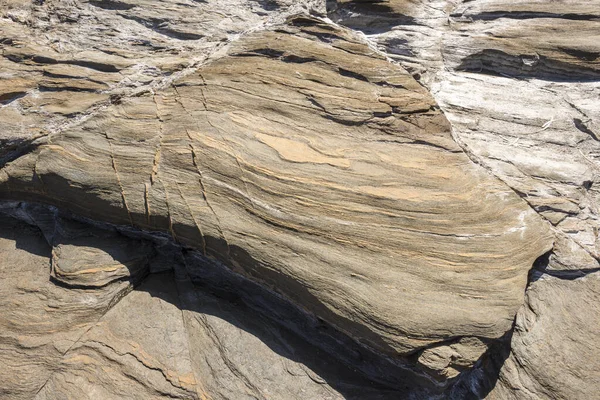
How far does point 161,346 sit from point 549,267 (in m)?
4.87

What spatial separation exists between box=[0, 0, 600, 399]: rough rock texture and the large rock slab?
26 millimetres

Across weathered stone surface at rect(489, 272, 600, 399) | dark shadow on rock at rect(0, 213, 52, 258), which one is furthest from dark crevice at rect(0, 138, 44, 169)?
weathered stone surface at rect(489, 272, 600, 399)

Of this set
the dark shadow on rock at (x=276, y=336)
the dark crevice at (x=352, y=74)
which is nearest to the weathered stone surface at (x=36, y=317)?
the dark shadow on rock at (x=276, y=336)

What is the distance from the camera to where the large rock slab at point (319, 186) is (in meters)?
4.88

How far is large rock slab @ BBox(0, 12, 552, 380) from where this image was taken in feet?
16.0

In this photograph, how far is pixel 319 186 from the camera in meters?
5.25

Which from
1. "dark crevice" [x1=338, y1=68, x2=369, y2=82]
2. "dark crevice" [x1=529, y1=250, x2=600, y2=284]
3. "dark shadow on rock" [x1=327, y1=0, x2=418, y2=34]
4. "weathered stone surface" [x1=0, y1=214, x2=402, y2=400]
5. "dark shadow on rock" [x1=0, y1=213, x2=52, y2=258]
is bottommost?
"weathered stone surface" [x1=0, y1=214, x2=402, y2=400]

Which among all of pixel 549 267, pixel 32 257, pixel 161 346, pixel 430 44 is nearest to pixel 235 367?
pixel 161 346

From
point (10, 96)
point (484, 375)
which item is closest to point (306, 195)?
point (484, 375)

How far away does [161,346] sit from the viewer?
5.53 meters

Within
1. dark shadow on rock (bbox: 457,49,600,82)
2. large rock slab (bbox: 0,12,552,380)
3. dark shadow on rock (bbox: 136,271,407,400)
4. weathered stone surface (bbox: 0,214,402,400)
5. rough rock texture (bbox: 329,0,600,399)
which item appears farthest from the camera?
dark shadow on rock (bbox: 457,49,600,82)

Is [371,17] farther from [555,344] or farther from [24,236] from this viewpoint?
[24,236]

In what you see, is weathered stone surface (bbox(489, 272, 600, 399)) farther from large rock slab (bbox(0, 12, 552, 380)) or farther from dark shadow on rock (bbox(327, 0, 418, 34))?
dark shadow on rock (bbox(327, 0, 418, 34))

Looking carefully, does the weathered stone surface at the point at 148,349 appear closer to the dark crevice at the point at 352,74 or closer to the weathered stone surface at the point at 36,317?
the weathered stone surface at the point at 36,317
